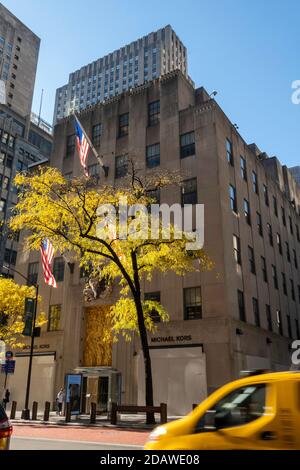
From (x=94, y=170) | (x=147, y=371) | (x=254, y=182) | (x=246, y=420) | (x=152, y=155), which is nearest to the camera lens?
(x=246, y=420)

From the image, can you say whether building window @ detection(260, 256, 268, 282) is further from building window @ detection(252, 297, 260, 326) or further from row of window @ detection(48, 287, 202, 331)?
row of window @ detection(48, 287, 202, 331)

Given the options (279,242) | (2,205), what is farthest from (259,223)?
(2,205)

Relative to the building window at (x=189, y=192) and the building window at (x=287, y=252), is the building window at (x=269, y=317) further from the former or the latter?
the building window at (x=189, y=192)

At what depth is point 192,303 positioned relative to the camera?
1029 inches

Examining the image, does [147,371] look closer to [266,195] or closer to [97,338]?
[97,338]

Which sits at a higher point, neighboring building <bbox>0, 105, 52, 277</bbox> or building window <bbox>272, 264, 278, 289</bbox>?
Result: neighboring building <bbox>0, 105, 52, 277</bbox>

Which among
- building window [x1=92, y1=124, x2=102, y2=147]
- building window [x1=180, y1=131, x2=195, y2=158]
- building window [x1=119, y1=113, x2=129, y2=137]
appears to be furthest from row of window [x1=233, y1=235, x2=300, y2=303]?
building window [x1=92, y1=124, x2=102, y2=147]

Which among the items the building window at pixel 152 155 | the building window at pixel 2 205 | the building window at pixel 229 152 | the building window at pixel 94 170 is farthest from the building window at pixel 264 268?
the building window at pixel 2 205

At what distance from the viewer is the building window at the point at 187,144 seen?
29984mm

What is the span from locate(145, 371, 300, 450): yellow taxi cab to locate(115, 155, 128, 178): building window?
92.8 feet

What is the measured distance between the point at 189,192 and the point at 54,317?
14.6 meters

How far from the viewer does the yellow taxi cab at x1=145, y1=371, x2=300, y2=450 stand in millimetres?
5062

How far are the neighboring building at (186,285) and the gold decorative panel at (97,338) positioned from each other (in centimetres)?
7

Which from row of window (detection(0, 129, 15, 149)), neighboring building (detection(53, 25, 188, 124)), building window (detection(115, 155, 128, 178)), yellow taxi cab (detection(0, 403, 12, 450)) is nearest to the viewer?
yellow taxi cab (detection(0, 403, 12, 450))
